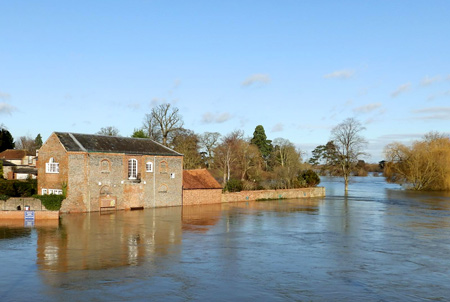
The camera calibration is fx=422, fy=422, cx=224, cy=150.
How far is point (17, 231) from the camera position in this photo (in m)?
25.3

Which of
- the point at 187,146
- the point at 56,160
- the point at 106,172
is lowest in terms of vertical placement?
the point at 106,172

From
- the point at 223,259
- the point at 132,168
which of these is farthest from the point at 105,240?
the point at 132,168

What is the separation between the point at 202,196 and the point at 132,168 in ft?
28.1

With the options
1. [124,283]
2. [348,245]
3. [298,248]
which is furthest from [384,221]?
[124,283]

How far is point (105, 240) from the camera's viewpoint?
75.3ft

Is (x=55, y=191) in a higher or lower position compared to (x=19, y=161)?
lower

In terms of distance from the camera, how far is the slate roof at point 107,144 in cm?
3456

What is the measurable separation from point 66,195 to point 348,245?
21.9 meters

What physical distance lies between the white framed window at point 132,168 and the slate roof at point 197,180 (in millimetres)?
5821

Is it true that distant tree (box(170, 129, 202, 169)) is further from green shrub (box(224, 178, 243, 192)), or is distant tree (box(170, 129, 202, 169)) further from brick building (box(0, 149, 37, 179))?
brick building (box(0, 149, 37, 179))

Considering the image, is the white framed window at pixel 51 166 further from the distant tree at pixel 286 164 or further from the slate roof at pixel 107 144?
the distant tree at pixel 286 164

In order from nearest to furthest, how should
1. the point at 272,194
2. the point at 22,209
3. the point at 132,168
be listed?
the point at 22,209 < the point at 132,168 < the point at 272,194

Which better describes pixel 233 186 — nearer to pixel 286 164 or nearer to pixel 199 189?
pixel 199 189

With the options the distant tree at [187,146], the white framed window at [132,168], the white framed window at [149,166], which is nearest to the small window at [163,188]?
the white framed window at [149,166]
